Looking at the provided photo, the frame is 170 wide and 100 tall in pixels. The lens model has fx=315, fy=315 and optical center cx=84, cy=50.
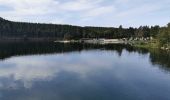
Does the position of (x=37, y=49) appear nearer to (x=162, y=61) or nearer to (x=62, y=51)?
(x=62, y=51)

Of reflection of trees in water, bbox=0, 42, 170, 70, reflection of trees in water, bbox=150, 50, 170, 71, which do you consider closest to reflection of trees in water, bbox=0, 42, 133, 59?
reflection of trees in water, bbox=0, 42, 170, 70

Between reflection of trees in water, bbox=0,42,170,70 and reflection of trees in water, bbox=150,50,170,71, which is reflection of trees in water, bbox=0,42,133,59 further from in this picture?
reflection of trees in water, bbox=150,50,170,71

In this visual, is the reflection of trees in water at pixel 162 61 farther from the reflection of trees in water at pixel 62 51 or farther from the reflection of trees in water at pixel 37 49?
the reflection of trees in water at pixel 37 49

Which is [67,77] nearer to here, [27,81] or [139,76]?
[27,81]

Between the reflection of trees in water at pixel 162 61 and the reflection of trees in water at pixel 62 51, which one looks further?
the reflection of trees in water at pixel 62 51

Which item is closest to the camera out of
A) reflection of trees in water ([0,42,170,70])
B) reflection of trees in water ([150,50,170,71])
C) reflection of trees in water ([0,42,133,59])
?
reflection of trees in water ([150,50,170,71])

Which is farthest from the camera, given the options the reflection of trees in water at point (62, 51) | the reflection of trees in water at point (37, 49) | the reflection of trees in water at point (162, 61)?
the reflection of trees in water at point (37, 49)

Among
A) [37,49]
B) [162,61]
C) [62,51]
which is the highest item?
[37,49]

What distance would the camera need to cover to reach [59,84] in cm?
4962

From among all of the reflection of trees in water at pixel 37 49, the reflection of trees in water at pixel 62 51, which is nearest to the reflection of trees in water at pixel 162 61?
the reflection of trees in water at pixel 62 51

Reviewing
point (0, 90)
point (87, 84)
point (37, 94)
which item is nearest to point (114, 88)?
point (87, 84)

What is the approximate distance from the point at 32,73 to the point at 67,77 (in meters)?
8.14

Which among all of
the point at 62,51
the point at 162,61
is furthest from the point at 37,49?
the point at 162,61

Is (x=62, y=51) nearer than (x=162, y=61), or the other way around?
(x=162, y=61)
